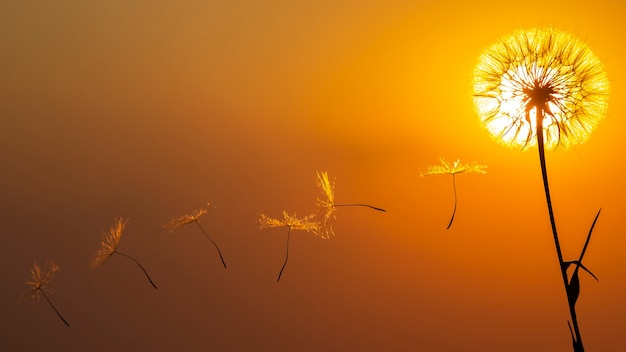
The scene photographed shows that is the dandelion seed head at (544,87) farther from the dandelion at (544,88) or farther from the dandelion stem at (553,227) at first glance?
the dandelion stem at (553,227)

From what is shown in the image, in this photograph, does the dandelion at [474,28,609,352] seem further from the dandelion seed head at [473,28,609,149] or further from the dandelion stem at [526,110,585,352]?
the dandelion stem at [526,110,585,352]

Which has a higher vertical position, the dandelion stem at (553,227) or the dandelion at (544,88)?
the dandelion at (544,88)

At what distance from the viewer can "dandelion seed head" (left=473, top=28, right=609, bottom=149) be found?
6.61m

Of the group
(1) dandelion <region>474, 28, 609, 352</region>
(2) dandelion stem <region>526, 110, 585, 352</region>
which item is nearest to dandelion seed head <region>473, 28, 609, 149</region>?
(1) dandelion <region>474, 28, 609, 352</region>

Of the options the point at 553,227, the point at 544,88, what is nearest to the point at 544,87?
the point at 544,88

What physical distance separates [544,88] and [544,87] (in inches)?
0.5

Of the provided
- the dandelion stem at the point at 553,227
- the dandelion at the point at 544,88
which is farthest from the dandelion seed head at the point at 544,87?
the dandelion stem at the point at 553,227

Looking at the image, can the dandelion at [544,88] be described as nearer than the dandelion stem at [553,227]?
No

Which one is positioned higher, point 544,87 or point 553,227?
point 544,87

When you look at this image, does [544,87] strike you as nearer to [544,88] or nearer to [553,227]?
[544,88]

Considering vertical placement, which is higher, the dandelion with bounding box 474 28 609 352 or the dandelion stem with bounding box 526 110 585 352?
the dandelion with bounding box 474 28 609 352

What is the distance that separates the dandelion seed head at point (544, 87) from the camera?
661 cm

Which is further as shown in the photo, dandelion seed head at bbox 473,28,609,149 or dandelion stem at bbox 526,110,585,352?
dandelion seed head at bbox 473,28,609,149

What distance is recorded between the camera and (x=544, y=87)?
651 cm
